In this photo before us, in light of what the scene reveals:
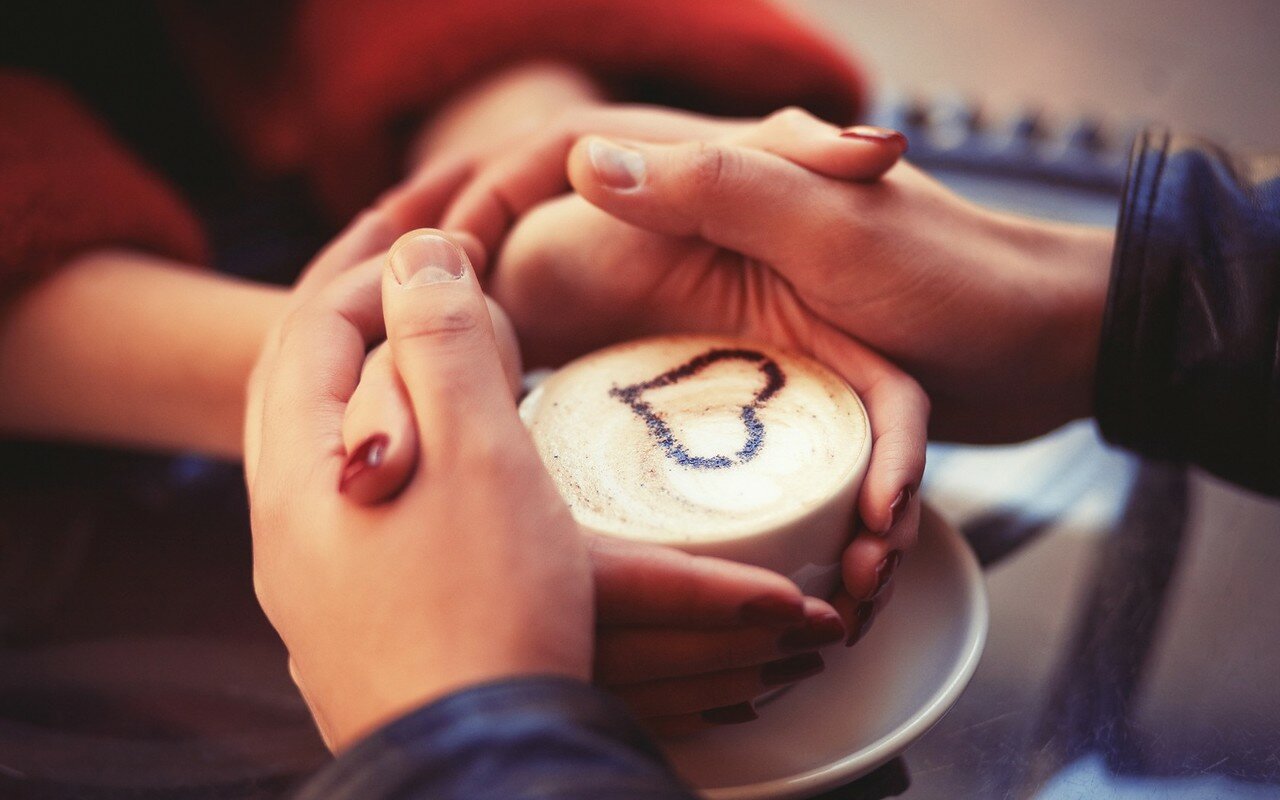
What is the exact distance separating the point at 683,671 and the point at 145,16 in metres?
1.00

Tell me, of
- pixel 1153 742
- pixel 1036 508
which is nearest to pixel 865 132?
pixel 1036 508

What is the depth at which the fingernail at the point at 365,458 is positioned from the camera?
423 millimetres

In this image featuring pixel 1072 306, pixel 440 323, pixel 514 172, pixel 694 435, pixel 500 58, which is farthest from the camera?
pixel 500 58

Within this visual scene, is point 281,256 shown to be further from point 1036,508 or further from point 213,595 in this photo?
point 1036,508

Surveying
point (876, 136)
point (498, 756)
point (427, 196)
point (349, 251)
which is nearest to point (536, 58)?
point (427, 196)

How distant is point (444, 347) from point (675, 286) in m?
0.29

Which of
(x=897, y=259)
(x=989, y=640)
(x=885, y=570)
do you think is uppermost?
(x=897, y=259)

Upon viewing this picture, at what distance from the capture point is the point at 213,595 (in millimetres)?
676

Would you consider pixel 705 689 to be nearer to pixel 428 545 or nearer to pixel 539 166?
pixel 428 545

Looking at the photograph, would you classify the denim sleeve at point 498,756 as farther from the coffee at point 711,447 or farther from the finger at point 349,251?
the finger at point 349,251

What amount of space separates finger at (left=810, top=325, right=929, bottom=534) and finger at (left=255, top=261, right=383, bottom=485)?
0.93ft

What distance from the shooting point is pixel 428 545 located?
1.34 feet

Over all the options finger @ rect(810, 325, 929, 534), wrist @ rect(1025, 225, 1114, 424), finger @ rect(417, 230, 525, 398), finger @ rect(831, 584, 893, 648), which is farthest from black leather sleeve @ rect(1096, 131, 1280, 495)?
finger @ rect(417, 230, 525, 398)

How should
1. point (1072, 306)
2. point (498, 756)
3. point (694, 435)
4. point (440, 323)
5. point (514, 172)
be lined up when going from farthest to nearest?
point (514, 172) → point (1072, 306) → point (694, 435) → point (440, 323) → point (498, 756)
